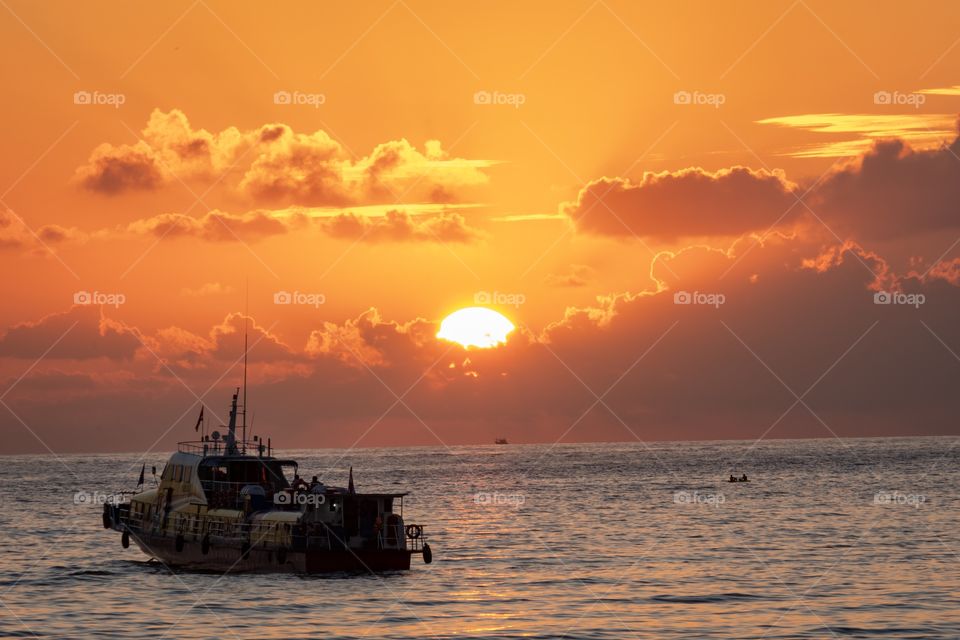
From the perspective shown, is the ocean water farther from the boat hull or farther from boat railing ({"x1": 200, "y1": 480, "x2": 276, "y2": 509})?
boat railing ({"x1": 200, "y1": 480, "x2": 276, "y2": 509})

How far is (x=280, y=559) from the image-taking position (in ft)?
213

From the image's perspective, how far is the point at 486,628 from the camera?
173ft

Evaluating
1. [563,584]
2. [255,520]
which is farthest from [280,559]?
[563,584]

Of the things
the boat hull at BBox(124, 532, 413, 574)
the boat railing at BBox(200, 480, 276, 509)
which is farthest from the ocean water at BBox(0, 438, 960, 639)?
the boat railing at BBox(200, 480, 276, 509)

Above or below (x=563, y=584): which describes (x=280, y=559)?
above

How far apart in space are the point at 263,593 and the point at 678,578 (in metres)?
21.6

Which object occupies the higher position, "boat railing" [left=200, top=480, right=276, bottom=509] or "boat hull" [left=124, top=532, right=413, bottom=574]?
"boat railing" [left=200, top=480, right=276, bottom=509]

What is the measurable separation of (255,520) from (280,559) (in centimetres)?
299

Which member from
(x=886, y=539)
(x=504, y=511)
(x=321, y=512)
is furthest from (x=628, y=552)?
(x=504, y=511)

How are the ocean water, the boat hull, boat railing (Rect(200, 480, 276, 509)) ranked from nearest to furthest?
the ocean water < the boat hull < boat railing (Rect(200, 480, 276, 509))

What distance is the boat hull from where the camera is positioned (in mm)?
63594

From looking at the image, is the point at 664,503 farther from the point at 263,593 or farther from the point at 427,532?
the point at 263,593

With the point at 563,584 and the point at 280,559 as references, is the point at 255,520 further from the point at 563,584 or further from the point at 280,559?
the point at 563,584

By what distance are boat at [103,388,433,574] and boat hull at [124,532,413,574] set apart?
0.05m
